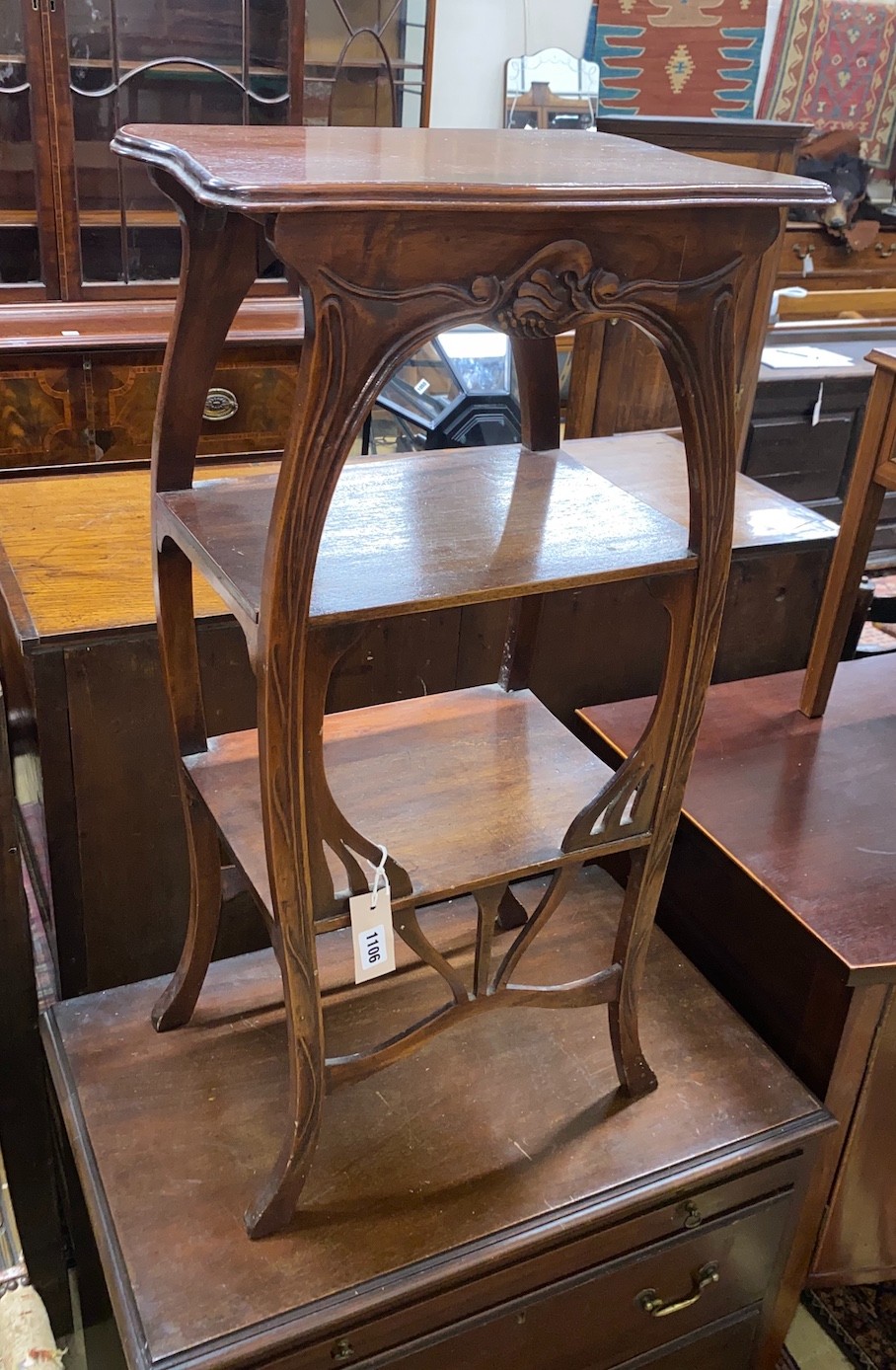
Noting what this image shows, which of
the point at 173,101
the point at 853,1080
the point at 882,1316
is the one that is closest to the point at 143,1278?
the point at 853,1080

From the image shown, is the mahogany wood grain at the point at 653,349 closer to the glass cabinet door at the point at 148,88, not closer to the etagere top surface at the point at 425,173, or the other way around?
the glass cabinet door at the point at 148,88

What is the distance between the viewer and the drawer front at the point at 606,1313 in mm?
1054

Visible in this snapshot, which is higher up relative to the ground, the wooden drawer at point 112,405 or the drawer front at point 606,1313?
the wooden drawer at point 112,405

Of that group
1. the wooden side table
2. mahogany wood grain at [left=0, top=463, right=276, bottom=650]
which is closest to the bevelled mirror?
the wooden side table

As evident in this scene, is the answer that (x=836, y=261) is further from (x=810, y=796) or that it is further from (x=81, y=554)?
(x=81, y=554)

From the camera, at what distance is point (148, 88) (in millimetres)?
2527

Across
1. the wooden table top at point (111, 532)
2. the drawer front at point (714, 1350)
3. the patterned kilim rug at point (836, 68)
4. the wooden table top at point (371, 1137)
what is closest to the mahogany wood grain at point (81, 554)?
the wooden table top at point (111, 532)

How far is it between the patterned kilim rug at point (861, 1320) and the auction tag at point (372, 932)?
3.27 feet

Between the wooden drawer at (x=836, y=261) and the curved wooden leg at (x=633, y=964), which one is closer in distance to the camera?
the curved wooden leg at (x=633, y=964)

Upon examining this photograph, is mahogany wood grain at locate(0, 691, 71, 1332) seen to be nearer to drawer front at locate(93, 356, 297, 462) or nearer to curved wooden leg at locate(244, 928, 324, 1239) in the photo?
curved wooden leg at locate(244, 928, 324, 1239)

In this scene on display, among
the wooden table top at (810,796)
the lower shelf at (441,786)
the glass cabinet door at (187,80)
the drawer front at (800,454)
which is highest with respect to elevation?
the glass cabinet door at (187,80)

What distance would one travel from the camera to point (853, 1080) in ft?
4.21

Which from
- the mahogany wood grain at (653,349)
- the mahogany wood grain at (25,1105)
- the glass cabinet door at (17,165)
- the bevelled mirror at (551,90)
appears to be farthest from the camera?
the bevelled mirror at (551,90)

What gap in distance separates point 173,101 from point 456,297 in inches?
85.4
